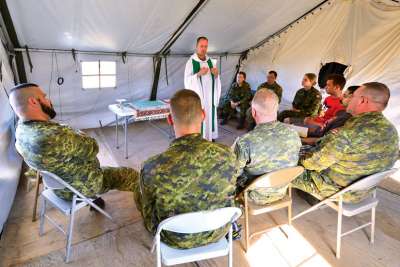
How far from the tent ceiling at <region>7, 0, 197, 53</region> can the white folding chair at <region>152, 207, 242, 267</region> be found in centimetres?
271

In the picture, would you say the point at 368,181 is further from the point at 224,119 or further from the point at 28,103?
the point at 224,119

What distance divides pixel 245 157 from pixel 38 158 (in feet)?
4.37

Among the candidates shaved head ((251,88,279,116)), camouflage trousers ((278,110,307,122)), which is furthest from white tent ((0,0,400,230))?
shaved head ((251,88,279,116))

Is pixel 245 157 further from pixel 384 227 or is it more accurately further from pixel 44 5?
pixel 44 5

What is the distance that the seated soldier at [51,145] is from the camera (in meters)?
1.71

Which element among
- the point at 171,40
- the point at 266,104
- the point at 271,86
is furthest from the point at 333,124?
the point at 171,40

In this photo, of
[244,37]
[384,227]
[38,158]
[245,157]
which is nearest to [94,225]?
[38,158]

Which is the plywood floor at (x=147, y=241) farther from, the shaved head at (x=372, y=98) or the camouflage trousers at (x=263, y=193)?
the shaved head at (x=372, y=98)

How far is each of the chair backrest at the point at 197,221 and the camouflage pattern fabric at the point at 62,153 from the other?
0.89 meters

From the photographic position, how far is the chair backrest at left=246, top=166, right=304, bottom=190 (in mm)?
1707

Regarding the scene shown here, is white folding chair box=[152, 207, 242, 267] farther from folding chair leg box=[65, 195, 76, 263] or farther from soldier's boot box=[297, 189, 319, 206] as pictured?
soldier's boot box=[297, 189, 319, 206]

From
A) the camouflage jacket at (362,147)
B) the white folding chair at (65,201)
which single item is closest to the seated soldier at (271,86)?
the camouflage jacket at (362,147)

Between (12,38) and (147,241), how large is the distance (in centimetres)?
297

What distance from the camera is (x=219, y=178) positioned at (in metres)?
1.34
